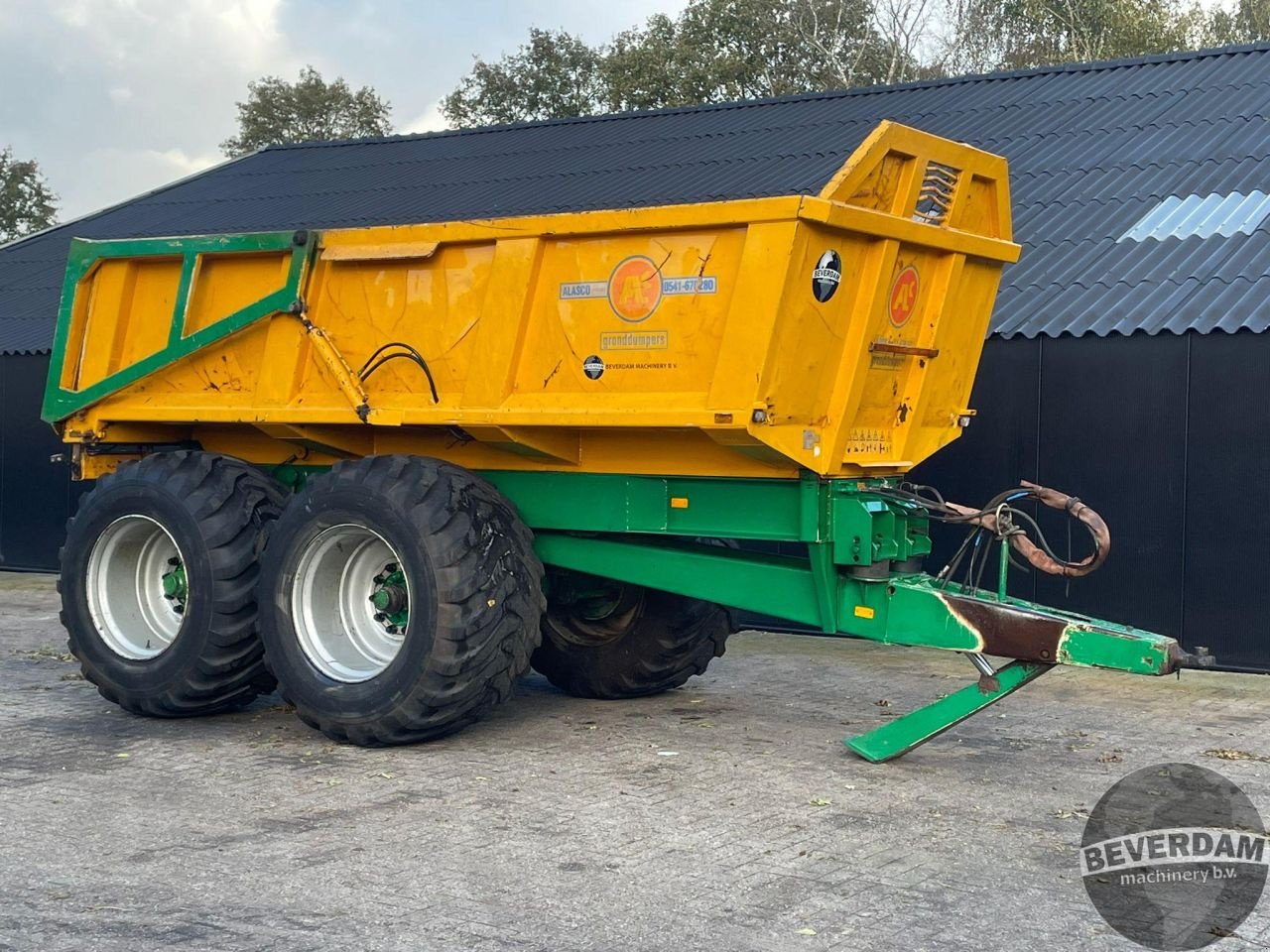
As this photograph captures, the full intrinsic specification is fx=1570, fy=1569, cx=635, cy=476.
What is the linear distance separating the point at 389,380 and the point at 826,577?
8.36ft

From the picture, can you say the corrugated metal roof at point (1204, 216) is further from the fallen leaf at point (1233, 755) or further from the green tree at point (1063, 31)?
the green tree at point (1063, 31)

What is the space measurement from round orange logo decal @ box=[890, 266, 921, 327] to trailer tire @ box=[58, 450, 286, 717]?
139 inches

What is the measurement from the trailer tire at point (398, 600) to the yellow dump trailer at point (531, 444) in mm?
16

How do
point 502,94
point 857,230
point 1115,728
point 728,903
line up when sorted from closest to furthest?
point 728,903, point 857,230, point 1115,728, point 502,94

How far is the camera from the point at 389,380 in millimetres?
8328

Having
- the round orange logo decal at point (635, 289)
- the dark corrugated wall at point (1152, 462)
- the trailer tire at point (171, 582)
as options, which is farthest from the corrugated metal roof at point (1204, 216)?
the trailer tire at point (171, 582)

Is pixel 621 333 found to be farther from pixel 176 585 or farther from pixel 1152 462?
pixel 1152 462

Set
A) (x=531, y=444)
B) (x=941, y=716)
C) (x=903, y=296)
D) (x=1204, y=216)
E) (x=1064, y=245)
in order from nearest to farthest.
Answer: (x=941, y=716) < (x=903, y=296) < (x=531, y=444) < (x=1204, y=216) < (x=1064, y=245)

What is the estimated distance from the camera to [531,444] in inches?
313

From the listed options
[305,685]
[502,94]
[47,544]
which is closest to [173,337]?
[305,685]

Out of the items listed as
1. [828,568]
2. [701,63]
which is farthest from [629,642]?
[701,63]

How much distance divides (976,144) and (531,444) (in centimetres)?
852

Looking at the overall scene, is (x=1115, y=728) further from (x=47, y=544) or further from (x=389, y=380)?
(x=47, y=544)

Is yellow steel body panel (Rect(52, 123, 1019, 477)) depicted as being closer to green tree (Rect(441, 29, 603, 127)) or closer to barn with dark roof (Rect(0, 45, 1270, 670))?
barn with dark roof (Rect(0, 45, 1270, 670))
